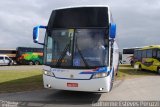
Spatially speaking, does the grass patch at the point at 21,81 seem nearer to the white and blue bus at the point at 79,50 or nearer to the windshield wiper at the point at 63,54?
the white and blue bus at the point at 79,50

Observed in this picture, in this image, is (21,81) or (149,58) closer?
(21,81)

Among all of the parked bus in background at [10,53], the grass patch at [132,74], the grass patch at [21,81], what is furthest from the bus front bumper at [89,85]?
the parked bus in background at [10,53]

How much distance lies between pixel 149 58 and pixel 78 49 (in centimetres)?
1915

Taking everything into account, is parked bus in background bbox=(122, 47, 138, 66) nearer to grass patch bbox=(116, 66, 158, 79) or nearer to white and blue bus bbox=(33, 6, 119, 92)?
grass patch bbox=(116, 66, 158, 79)

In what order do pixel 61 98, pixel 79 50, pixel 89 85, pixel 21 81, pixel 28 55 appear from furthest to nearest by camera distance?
pixel 28 55 < pixel 21 81 < pixel 61 98 < pixel 79 50 < pixel 89 85

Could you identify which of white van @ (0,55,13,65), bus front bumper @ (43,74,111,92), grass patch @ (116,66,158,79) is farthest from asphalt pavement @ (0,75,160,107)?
white van @ (0,55,13,65)

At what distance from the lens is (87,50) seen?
10969mm

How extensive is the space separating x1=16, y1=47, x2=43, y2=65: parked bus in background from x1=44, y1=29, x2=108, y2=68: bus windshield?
4038 cm

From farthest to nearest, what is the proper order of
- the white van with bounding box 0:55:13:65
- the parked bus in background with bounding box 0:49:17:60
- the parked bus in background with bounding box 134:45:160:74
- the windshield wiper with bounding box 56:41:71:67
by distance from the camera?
the parked bus in background with bounding box 0:49:17:60, the white van with bounding box 0:55:13:65, the parked bus in background with bounding box 134:45:160:74, the windshield wiper with bounding box 56:41:71:67

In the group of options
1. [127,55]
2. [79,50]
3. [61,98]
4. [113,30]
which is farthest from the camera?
[127,55]

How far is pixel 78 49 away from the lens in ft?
36.3

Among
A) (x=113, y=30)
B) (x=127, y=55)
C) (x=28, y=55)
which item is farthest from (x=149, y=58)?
(x=28, y=55)

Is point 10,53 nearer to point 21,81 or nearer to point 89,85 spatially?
point 21,81

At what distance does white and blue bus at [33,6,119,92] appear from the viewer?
1077cm
